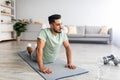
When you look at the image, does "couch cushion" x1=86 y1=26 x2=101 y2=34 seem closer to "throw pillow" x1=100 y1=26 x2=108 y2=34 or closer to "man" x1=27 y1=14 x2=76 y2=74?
"throw pillow" x1=100 y1=26 x2=108 y2=34

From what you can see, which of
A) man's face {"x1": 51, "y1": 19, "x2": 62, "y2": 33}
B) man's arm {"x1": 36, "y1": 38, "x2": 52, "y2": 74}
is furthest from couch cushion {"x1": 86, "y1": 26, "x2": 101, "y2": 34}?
man's arm {"x1": 36, "y1": 38, "x2": 52, "y2": 74}

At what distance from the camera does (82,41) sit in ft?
24.9

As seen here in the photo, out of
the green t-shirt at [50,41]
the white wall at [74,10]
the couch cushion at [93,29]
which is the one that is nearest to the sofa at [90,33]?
the couch cushion at [93,29]

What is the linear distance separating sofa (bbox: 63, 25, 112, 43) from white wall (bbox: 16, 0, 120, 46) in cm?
46

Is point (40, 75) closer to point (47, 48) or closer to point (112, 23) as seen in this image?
point (47, 48)

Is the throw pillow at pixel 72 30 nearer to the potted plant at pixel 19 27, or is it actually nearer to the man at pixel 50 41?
the potted plant at pixel 19 27

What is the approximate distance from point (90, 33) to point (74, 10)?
1537mm

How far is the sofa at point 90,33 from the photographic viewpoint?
7066mm

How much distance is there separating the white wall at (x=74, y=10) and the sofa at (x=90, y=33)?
1.52ft

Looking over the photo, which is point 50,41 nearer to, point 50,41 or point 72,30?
point 50,41

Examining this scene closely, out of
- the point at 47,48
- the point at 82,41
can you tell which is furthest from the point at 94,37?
the point at 47,48

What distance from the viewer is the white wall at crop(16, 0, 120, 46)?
→ 26.1 ft

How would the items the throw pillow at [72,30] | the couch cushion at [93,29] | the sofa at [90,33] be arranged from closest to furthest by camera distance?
the sofa at [90,33], the throw pillow at [72,30], the couch cushion at [93,29]

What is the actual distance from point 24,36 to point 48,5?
2016 millimetres
